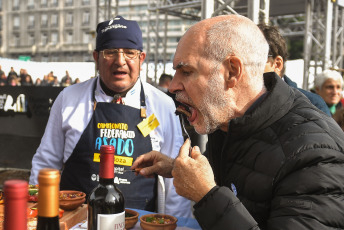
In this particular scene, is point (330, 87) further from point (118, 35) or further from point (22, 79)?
point (22, 79)

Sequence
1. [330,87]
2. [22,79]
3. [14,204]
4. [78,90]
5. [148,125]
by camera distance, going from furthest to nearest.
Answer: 1. [22,79]
2. [330,87]
3. [78,90]
4. [148,125]
5. [14,204]

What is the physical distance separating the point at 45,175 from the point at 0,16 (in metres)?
59.3

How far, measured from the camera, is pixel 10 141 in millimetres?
6617

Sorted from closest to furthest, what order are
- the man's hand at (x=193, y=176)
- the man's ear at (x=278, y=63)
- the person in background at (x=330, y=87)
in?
the man's hand at (x=193, y=176)
the man's ear at (x=278, y=63)
the person in background at (x=330, y=87)

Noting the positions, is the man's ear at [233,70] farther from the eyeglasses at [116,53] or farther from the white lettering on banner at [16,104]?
the white lettering on banner at [16,104]

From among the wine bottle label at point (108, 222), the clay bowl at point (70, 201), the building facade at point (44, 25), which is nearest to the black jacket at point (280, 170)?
the wine bottle label at point (108, 222)

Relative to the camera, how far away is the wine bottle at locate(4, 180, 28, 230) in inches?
27.5

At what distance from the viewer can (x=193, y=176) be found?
1146 mm

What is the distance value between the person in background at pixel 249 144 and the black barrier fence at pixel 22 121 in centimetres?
529

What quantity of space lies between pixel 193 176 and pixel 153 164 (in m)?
0.60

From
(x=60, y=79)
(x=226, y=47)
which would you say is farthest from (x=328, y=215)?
(x=60, y=79)

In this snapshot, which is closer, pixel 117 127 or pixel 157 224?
pixel 157 224

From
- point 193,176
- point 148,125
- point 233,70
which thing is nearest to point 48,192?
point 193,176

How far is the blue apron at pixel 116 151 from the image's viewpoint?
82.0 inches
